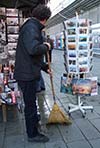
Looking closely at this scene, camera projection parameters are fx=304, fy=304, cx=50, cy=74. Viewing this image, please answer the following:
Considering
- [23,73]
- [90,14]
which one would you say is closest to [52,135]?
[23,73]

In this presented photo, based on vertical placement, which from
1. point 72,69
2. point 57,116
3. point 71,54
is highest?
point 71,54

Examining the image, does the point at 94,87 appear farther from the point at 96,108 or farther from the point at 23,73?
the point at 23,73

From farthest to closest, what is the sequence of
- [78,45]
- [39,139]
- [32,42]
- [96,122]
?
[78,45]
[96,122]
[39,139]
[32,42]

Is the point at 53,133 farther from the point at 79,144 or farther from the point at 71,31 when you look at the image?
the point at 71,31

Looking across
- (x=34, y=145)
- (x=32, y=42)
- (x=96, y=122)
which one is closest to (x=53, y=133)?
(x=34, y=145)

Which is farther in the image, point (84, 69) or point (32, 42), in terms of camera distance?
point (84, 69)

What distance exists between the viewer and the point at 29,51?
3.85 meters

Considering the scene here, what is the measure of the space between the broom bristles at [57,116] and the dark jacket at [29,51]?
0.99m

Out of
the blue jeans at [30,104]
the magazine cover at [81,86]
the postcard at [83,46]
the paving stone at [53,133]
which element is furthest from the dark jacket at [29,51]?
the magazine cover at [81,86]

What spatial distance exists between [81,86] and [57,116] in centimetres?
80

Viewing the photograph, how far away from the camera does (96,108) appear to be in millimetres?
6047

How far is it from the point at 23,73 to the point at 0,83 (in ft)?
4.08

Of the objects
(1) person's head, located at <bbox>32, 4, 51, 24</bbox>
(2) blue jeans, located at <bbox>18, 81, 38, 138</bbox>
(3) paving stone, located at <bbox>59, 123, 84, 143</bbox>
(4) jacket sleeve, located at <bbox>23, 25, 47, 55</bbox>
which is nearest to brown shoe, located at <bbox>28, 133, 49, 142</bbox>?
(2) blue jeans, located at <bbox>18, 81, 38, 138</bbox>

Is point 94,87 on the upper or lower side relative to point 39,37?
lower
